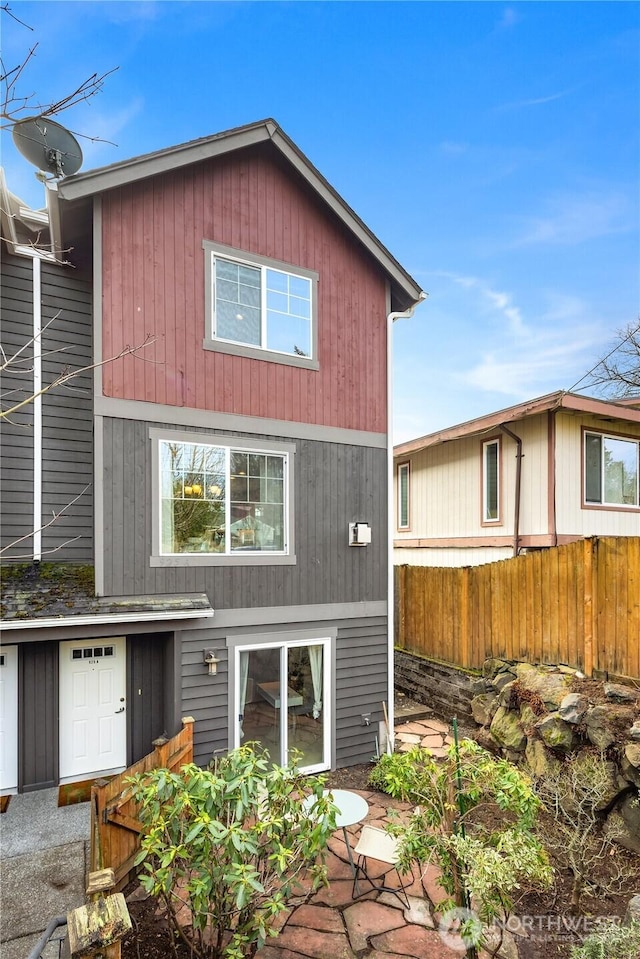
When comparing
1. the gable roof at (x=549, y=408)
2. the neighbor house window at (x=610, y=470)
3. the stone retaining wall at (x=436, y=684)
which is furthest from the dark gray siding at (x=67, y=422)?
the neighbor house window at (x=610, y=470)

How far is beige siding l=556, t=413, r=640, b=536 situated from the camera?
9.31 metres

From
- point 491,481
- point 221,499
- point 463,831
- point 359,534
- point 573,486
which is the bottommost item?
point 463,831

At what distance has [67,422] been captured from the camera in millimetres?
6961

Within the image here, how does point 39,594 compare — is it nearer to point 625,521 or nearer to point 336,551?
point 336,551

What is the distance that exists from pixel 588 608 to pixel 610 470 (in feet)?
13.2

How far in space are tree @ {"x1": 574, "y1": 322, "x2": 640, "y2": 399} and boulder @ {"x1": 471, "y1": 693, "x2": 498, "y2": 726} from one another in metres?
12.5

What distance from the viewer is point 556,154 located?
510 inches

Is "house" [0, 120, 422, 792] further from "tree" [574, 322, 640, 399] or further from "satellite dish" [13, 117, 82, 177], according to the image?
"tree" [574, 322, 640, 399]

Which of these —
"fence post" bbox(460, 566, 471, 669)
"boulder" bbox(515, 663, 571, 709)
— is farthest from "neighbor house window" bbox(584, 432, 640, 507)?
"boulder" bbox(515, 663, 571, 709)

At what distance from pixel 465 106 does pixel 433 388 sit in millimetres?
15789

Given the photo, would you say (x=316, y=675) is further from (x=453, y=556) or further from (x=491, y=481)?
(x=491, y=481)

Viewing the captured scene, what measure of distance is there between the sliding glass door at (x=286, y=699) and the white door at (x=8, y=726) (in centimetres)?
270

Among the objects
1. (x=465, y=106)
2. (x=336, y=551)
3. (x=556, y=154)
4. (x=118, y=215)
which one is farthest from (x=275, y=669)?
(x=556, y=154)

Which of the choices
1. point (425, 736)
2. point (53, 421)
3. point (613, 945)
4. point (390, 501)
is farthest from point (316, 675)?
point (53, 421)
